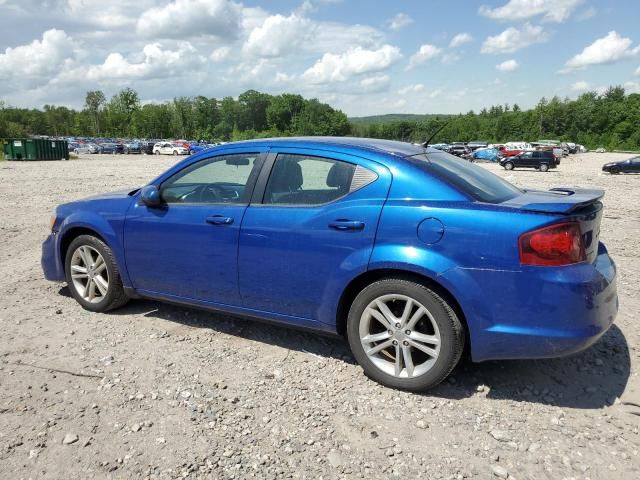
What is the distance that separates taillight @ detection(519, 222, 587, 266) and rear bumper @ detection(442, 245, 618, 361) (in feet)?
0.17

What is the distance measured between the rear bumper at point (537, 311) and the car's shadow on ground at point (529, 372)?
44 centimetres

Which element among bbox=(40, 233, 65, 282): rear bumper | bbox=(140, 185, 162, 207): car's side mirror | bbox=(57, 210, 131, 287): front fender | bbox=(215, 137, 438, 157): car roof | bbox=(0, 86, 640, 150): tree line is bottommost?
bbox=(40, 233, 65, 282): rear bumper

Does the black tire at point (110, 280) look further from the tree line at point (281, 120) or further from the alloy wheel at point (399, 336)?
the tree line at point (281, 120)

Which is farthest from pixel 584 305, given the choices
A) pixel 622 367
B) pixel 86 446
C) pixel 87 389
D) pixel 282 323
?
pixel 87 389

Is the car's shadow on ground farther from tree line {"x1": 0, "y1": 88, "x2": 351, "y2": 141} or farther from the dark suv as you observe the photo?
tree line {"x1": 0, "y1": 88, "x2": 351, "y2": 141}

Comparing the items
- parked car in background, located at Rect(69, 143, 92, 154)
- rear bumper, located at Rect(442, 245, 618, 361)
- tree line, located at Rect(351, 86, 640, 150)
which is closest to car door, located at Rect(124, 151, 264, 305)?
rear bumper, located at Rect(442, 245, 618, 361)

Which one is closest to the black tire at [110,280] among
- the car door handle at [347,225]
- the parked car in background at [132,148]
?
the car door handle at [347,225]

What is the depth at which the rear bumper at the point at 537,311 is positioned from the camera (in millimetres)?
3014

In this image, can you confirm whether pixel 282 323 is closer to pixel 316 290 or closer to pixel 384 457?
pixel 316 290

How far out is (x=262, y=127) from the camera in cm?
14450

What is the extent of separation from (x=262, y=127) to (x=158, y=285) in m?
144

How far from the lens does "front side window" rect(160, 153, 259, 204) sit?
13.6 feet

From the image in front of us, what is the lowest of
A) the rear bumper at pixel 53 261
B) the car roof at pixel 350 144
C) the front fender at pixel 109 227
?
the rear bumper at pixel 53 261

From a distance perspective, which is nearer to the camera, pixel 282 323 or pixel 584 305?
pixel 584 305
